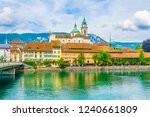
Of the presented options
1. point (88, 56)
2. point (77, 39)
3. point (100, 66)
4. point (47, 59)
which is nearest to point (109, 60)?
point (100, 66)

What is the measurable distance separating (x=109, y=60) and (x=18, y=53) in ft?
44.6

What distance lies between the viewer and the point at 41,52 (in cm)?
5300

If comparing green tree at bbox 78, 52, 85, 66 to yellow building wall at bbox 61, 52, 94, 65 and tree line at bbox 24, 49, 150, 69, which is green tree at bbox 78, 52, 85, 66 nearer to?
tree line at bbox 24, 49, 150, 69

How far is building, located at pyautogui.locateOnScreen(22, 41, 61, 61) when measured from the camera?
52.8m

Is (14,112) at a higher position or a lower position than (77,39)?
lower

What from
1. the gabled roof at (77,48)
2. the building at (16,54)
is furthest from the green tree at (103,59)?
the building at (16,54)

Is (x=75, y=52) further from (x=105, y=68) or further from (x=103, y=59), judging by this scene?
(x=105, y=68)

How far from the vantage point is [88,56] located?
55750mm

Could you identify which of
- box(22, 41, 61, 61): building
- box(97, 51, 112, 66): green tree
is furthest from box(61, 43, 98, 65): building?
box(97, 51, 112, 66): green tree

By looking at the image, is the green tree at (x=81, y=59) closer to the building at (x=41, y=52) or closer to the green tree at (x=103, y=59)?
the green tree at (x=103, y=59)

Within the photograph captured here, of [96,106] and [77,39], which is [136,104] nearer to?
[96,106]

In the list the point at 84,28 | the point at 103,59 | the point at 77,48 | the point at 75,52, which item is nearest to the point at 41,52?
the point at 75,52

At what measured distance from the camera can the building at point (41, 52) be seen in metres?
52.8

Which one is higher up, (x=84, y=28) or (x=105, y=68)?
(x=84, y=28)
